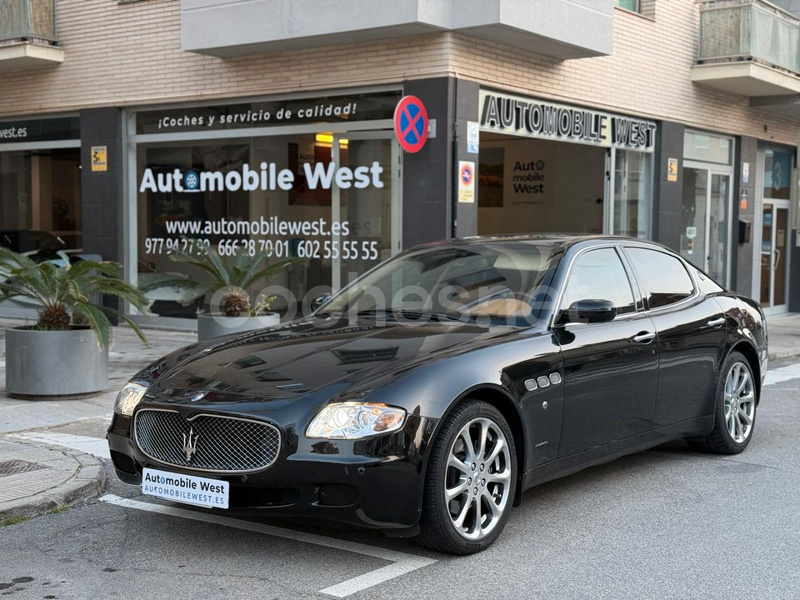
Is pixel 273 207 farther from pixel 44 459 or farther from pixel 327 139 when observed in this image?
pixel 44 459

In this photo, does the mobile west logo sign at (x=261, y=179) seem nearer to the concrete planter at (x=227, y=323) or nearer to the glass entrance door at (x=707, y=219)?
the concrete planter at (x=227, y=323)

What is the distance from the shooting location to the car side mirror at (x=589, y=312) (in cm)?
556

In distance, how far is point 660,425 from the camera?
6262 mm

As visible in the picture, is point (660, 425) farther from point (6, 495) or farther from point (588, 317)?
point (6, 495)

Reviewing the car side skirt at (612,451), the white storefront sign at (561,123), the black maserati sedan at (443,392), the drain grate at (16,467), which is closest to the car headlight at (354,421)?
the black maserati sedan at (443,392)

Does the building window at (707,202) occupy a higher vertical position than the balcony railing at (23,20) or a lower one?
lower

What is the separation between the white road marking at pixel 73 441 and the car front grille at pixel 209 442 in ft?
7.06

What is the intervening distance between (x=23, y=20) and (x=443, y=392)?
42.6 feet

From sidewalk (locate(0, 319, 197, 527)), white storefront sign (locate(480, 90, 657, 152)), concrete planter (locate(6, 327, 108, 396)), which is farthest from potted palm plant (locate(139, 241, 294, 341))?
white storefront sign (locate(480, 90, 657, 152))

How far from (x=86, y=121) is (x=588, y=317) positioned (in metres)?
11.9

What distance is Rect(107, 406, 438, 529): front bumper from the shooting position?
14.4ft

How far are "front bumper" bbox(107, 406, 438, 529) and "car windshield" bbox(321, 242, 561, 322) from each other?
137 centimetres

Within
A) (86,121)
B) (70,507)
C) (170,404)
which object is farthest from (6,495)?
(86,121)

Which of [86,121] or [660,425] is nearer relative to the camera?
[660,425]
